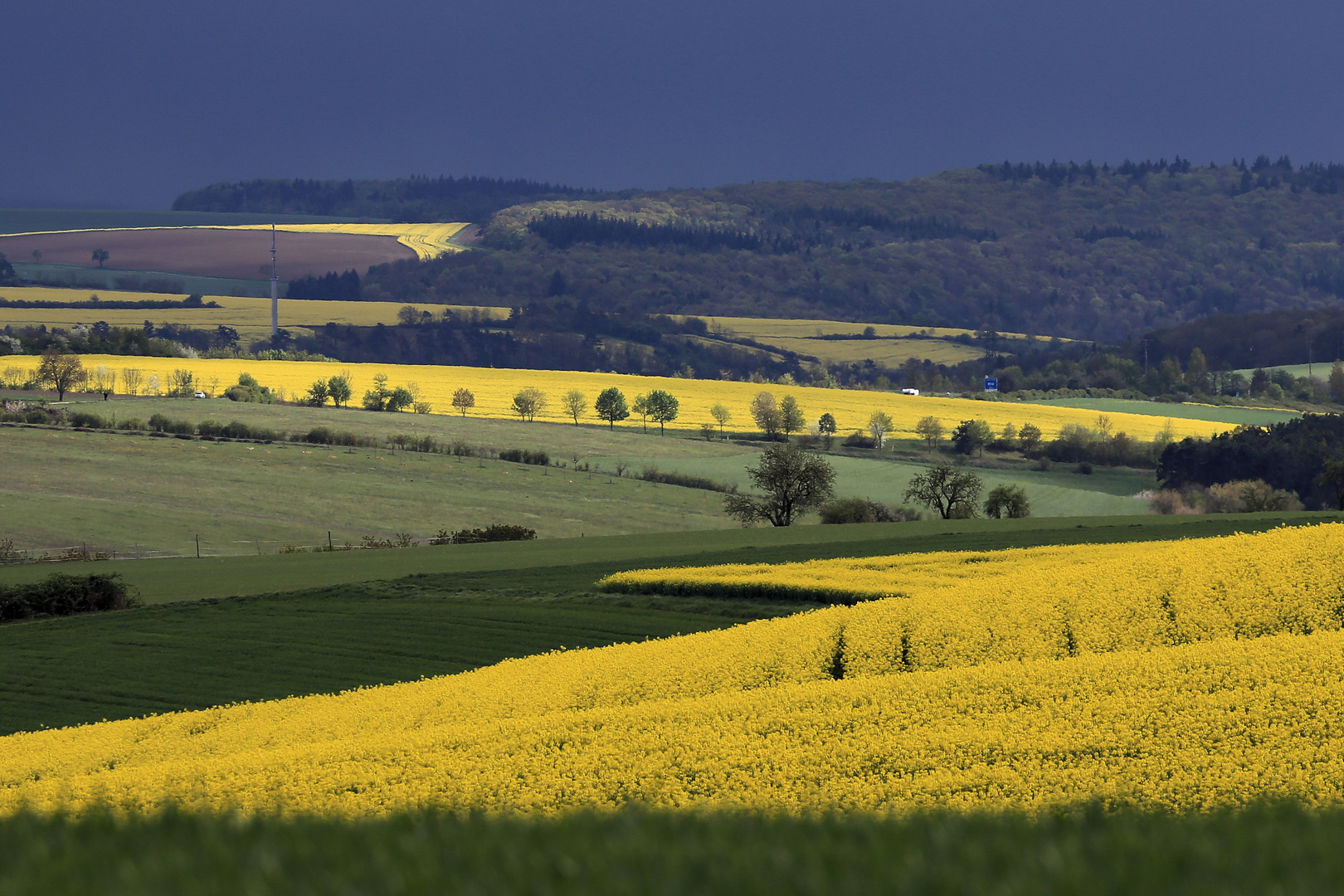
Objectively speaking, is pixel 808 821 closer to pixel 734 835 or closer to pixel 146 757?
pixel 734 835

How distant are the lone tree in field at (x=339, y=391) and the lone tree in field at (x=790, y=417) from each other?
2174 inches

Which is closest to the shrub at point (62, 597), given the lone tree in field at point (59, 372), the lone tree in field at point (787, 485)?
the lone tree in field at point (787, 485)

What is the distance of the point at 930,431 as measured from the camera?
472ft

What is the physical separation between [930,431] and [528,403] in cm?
5120

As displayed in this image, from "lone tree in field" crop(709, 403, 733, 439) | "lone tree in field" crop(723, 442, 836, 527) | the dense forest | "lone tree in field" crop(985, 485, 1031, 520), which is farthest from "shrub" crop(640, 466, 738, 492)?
the dense forest

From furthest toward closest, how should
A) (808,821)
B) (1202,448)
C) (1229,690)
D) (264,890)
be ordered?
1. (1202,448)
2. (1229,690)
3. (808,821)
4. (264,890)

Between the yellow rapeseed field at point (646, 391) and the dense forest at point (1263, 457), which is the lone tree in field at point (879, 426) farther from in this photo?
the dense forest at point (1263, 457)

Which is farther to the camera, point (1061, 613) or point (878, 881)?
point (1061, 613)

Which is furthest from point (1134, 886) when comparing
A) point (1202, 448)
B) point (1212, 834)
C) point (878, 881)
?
point (1202, 448)

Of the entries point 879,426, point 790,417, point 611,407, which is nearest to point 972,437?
point 879,426

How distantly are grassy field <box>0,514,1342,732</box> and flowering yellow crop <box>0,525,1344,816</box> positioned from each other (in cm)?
995

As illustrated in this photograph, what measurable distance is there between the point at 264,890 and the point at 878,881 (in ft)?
6.92

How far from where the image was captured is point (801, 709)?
15.1 metres

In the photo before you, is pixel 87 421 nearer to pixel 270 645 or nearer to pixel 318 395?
pixel 318 395
